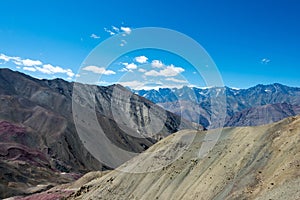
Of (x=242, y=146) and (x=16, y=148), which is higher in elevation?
(x=242, y=146)

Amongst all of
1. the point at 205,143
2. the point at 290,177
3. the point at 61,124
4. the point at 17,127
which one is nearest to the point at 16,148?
the point at 17,127

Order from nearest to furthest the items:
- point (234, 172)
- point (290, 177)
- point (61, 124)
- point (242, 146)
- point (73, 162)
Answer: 1. point (290, 177)
2. point (234, 172)
3. point (242, 146)
4. point (73, 162)
5. point (61, 124)

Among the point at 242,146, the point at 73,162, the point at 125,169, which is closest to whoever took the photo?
the point at 242,146

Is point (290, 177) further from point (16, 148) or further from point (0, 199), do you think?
point (16, 148)

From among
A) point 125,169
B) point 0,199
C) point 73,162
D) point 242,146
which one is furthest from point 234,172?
point 73,162

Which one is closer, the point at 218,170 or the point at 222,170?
the point at 222,170

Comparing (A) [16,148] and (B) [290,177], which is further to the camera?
(A) [16,148]
